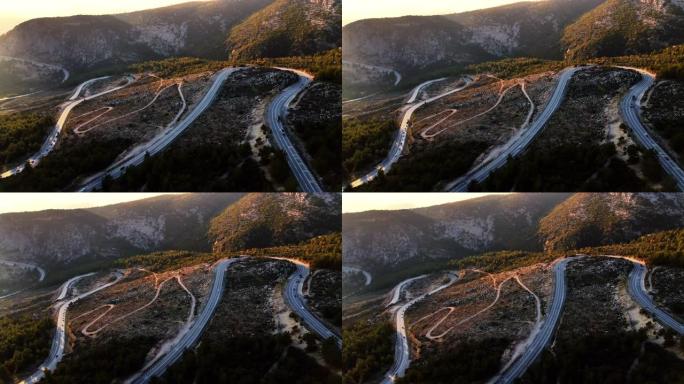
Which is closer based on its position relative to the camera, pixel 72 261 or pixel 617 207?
pixel 617 207

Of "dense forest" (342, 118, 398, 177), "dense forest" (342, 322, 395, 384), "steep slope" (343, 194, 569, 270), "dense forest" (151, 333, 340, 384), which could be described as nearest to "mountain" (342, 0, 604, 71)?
"dense forest" (342, 118, 398, 177)

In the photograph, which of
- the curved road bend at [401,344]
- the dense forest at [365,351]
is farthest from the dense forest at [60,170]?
the curved road bend at [401,344]

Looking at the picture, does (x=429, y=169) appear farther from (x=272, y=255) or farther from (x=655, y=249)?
(x=655, y=249)

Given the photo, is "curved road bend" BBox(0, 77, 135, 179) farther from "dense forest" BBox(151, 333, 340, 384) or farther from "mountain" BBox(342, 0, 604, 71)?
"mountain" BBox(342, 0, 604, 71)

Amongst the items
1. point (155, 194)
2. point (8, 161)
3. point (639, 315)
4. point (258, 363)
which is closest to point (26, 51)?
point (8, 161)

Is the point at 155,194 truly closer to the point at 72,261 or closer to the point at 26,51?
the point at 72,261

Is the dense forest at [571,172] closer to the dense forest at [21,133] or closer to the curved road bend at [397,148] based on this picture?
the curved road bend at [397,148]
